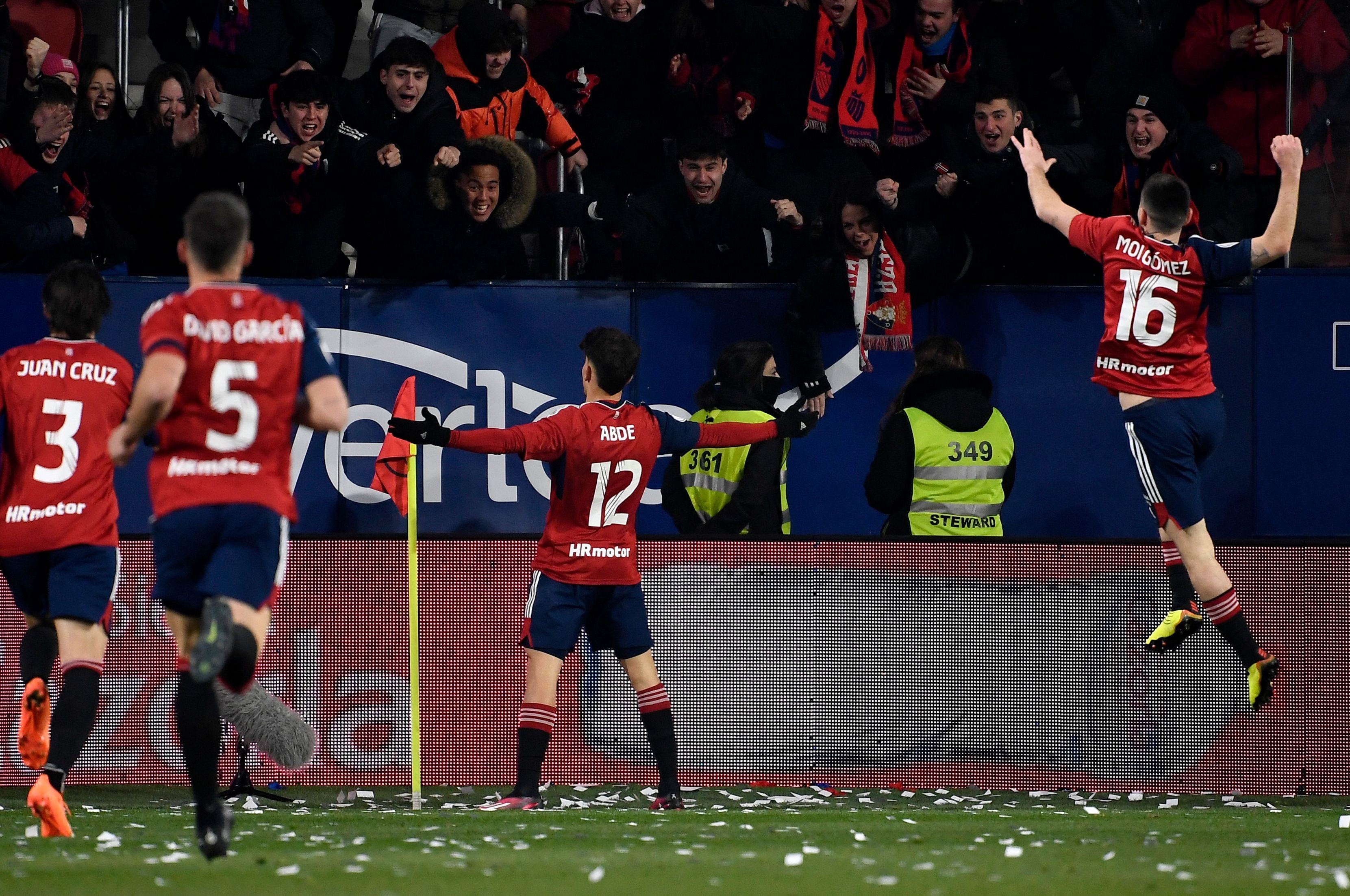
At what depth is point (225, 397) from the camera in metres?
5.30

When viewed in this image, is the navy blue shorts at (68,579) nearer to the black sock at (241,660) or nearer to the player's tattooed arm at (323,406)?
the black sock at (241,660)

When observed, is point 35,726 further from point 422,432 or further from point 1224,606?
point 1224,606

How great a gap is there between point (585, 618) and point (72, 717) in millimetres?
2249

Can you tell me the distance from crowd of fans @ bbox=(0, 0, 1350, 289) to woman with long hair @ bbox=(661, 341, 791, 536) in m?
0.85

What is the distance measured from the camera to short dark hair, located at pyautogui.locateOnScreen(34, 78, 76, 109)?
10.0 meters

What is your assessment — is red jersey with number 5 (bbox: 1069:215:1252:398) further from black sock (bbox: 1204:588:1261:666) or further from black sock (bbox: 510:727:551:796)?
black sock (bbox: 510:727:551:796)

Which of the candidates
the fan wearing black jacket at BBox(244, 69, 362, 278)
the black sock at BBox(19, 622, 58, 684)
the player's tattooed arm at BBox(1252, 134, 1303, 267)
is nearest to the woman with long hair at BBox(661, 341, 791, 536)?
the fan wearing black jacket at BBox(244, 69, 362, 278)

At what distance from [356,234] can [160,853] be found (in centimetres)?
548

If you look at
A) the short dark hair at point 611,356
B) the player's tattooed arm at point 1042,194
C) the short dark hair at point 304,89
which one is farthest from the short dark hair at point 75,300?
the player's tattooed arm at point 1042,194

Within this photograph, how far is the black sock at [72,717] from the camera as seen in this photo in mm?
6895

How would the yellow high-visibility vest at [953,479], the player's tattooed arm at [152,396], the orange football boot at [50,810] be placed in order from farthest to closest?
the yellow high-visibility vest at [953,479] < the orange football boot at [50,810] < the player's tattooed arm at [152,396]

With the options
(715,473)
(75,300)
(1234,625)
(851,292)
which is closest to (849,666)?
(715,473)

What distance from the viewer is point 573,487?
25.7ft

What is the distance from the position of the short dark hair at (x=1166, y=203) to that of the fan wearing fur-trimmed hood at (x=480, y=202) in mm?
3855
